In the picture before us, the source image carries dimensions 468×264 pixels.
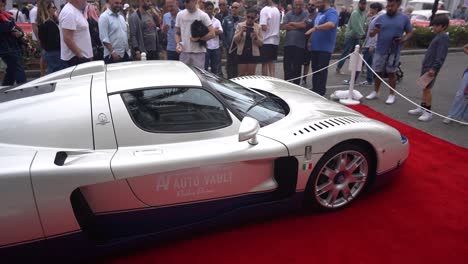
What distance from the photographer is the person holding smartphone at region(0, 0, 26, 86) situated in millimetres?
5125

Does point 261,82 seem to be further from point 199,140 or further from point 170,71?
point 199,140

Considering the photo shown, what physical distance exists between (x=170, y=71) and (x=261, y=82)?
1.36 metres

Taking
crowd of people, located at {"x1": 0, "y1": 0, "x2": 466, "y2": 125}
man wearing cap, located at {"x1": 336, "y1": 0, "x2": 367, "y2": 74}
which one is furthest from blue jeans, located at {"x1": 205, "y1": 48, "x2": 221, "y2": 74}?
man wearing cap, located at {"x1": 336, "y1": 0, "x2": 367, "y2": 74}

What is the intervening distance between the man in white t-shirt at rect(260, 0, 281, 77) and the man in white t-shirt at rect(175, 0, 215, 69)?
152 cm

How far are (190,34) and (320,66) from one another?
89.3 inches

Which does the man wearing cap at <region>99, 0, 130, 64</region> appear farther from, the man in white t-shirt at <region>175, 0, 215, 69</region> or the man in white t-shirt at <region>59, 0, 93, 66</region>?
the man in white t-shirt at <region>175, 0, 215, 69</region>

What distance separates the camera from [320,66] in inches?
241

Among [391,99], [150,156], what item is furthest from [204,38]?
[150,156]

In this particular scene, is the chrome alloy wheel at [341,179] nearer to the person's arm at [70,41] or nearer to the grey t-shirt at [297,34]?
the person's arm at [70,41]

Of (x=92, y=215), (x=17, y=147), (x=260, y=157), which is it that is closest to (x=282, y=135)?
(x=260, y=157)

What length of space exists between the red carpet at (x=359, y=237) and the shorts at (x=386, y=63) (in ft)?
9.94

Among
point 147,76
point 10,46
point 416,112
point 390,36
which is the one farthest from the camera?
point 390,36

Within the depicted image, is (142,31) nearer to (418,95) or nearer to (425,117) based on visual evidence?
(425,117)

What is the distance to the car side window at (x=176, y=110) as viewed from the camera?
2342 mm
